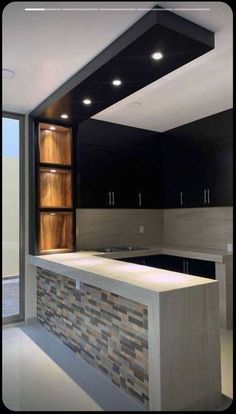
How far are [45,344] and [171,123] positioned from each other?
310cm

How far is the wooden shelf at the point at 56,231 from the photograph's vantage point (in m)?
3.57

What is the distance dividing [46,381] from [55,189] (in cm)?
206

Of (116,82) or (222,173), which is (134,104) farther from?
(222,173)

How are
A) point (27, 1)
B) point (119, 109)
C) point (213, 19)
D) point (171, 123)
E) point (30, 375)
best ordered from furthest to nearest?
point (171, 123), point (119, 109), point (30, 375), point (213, 19), point (27, 1)

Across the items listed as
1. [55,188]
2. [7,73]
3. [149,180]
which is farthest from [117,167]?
[7,73]

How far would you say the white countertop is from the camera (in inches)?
77.6

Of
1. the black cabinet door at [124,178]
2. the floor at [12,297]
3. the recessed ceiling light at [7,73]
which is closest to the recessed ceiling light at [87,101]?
the recessed ceiling light at [7,73]

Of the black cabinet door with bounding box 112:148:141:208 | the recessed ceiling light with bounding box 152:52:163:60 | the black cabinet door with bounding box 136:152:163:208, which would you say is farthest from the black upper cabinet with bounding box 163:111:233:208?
the recessed ceiling light with bounding box 152:52:163:60

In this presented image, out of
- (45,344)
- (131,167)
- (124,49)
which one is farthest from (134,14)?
(45,344)

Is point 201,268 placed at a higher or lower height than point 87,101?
lower

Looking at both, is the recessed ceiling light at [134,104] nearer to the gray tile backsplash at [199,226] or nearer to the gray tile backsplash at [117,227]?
the gray tile backsplash at [117,227]

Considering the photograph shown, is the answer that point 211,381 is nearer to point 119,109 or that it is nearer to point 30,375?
point 30,375

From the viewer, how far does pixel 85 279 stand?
96.6 inches

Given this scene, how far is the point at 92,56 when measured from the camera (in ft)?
7.30
